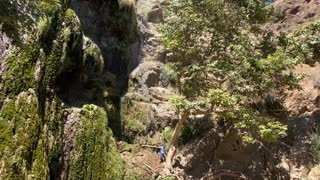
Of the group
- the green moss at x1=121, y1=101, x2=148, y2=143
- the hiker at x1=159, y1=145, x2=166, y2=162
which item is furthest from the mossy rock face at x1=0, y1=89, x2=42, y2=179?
the green moss at x1=121, y1=101, x2=148, y2=143

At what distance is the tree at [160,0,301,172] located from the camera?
15445 mm

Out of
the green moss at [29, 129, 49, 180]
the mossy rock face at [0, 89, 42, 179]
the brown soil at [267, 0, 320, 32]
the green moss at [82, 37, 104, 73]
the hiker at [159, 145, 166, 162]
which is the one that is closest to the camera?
the mossy rock face at [0, 89, 42, 179]

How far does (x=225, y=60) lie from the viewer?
1625 cm

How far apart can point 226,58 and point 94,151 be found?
6437mm

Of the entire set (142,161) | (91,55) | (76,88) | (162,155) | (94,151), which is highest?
(91,55)

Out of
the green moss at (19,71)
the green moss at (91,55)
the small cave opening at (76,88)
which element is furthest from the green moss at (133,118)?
the green moss at (19,71)

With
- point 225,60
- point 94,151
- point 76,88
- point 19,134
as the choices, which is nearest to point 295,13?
point 225,60

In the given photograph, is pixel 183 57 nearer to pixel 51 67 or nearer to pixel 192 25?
pixel 192 25

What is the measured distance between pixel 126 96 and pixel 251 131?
687 cm

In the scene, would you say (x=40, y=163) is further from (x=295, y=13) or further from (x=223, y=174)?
(x=295, y=13)

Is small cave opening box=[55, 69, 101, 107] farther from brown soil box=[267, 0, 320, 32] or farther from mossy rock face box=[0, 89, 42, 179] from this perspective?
brown soil box=[267, 0, 320, 32]

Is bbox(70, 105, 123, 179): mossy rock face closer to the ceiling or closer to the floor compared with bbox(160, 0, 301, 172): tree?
closer to the floor

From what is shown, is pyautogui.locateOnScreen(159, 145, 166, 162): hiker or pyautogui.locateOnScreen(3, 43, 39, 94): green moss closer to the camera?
pyautogui.locateOnScreen(3, 43, 39, 94): green moss

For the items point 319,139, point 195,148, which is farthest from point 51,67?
point 319,139
